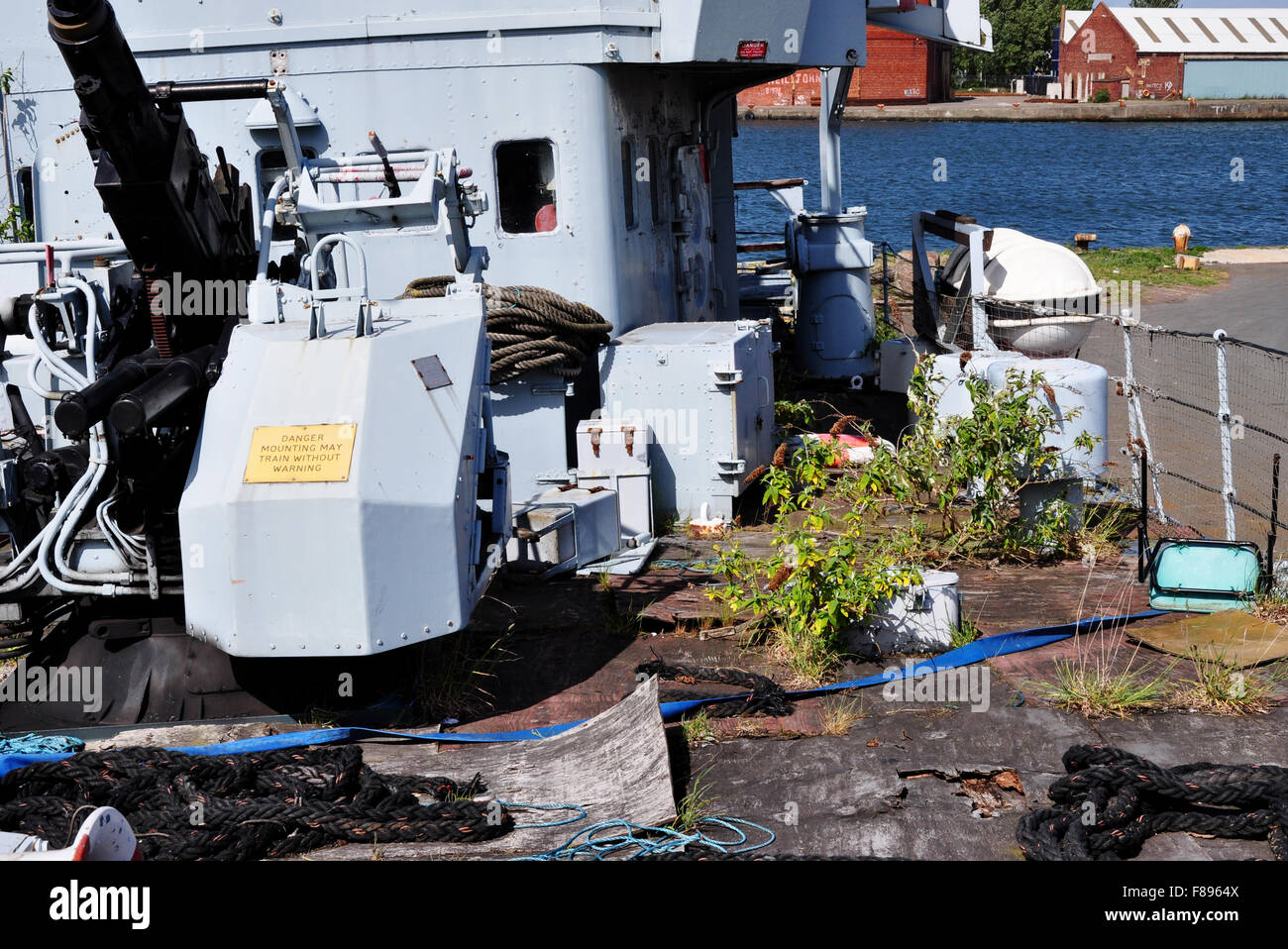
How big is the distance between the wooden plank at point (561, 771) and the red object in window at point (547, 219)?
4.44m

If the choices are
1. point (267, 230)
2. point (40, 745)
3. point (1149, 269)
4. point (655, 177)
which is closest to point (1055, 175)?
point (1149, 269)

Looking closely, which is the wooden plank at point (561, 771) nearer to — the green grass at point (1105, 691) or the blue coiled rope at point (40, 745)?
the blue coiled rope at point (40, 745)

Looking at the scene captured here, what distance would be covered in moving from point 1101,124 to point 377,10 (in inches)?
3122

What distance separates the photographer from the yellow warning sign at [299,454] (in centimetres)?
545

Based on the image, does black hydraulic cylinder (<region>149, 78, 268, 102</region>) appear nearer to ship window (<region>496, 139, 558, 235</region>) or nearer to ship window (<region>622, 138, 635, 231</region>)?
ship window (<region>496, 139, 558, 235</region>)

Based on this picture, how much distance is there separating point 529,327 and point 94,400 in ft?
12.1

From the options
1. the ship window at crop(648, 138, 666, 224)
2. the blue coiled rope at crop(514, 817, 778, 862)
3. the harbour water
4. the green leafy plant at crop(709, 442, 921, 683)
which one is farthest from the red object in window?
the harbour water

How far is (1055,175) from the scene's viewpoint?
57.0 m

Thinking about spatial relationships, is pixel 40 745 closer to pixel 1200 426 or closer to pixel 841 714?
pixel 841 714

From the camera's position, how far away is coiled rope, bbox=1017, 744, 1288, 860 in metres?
4.65

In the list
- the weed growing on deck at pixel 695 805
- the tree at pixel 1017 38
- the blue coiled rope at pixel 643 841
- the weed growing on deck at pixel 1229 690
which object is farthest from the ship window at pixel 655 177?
the tree at pixel 1017 38

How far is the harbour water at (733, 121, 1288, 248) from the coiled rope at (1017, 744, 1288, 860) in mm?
14857

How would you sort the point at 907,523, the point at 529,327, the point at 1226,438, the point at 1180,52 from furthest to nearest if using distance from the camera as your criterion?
the point at 1180,52 < the point at 907,523 < the point at 529,327 < the point at 1226,438

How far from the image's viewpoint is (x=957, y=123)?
82.0 meters
